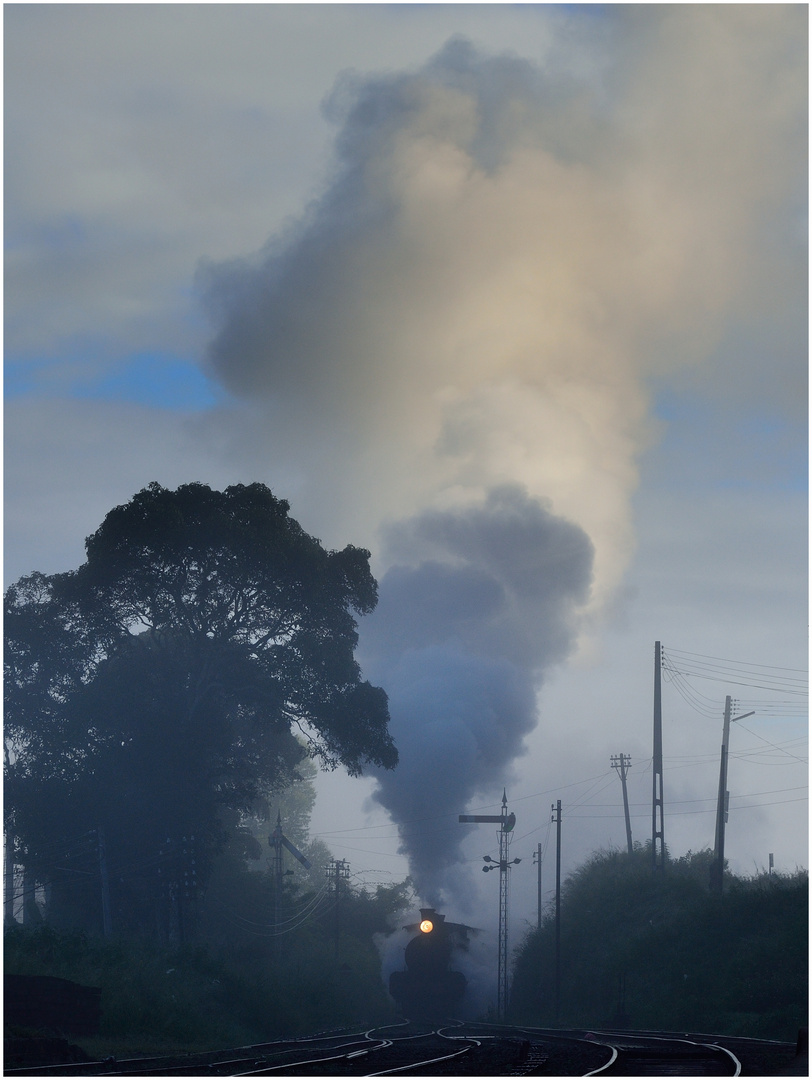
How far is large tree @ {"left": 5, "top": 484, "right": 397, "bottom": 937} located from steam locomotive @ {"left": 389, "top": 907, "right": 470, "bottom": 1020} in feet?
A: 28.8

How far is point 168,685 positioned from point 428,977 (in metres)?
18.0

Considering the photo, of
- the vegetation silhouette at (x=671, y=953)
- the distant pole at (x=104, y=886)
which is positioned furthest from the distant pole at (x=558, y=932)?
the distant pole at (x=104, y=886)

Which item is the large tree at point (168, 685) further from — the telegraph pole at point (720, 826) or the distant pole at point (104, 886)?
the telegraph pole at point (720, 826)

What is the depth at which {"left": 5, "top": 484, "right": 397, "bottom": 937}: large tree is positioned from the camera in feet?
135

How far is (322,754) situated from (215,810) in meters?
5.36

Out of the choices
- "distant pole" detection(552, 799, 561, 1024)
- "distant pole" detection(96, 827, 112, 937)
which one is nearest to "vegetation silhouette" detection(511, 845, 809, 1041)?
"distant pole" detection(552, 799, 561, 1024)

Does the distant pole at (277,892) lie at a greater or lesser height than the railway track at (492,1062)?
lesser

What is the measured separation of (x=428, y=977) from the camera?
45.3 meters

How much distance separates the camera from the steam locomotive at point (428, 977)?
44.8 meters

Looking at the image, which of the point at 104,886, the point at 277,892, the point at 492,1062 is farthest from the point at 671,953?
the point at 492,1062

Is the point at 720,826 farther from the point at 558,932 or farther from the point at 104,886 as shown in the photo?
the point at 104,886

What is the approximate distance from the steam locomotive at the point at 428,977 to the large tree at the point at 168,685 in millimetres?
8780

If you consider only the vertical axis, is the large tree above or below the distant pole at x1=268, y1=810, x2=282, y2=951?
above

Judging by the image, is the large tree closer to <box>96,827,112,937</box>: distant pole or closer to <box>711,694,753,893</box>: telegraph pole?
<box>96,827,112,937</box>: distant pole
